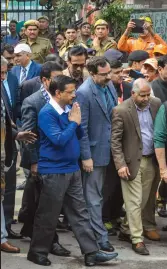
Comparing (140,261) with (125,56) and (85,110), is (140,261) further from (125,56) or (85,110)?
(125,56)

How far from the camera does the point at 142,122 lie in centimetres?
884

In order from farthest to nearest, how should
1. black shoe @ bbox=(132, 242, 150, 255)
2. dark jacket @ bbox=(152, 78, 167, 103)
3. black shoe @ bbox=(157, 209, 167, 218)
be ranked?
black shoe @ bbox=(157, 209, 167, 218), dark jacket @ bbox=(152, 78, 167, 103), black shoe @ bbox=(132, 242, 150, 255)

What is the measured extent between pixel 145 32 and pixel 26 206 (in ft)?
18.4

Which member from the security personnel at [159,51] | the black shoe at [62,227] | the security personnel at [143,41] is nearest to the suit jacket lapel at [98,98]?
the black shoe at [62,227]

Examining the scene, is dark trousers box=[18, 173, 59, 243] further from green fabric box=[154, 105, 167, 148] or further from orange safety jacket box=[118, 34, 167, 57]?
orange safety jacket box=[118, 34, 167, 57]

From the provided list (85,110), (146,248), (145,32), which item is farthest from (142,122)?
(145,32)

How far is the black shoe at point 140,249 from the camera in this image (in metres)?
8.51

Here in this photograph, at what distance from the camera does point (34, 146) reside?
8.30m

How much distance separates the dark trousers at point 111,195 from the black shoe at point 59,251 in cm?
112

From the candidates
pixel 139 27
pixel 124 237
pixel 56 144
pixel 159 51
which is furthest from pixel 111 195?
pixel 139 27

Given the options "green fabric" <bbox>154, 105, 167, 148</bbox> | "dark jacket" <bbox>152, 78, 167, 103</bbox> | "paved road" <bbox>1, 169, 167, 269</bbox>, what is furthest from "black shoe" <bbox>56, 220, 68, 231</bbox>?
"dark jacket" <bbox>152, 78, 167, 103</bbox>

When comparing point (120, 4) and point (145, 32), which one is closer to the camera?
point (145, 32)

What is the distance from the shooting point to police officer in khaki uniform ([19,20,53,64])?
1324 centimetres

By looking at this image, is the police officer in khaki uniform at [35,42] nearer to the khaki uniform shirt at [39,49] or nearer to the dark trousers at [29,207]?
the khaki uniform shirt at [39,49]
